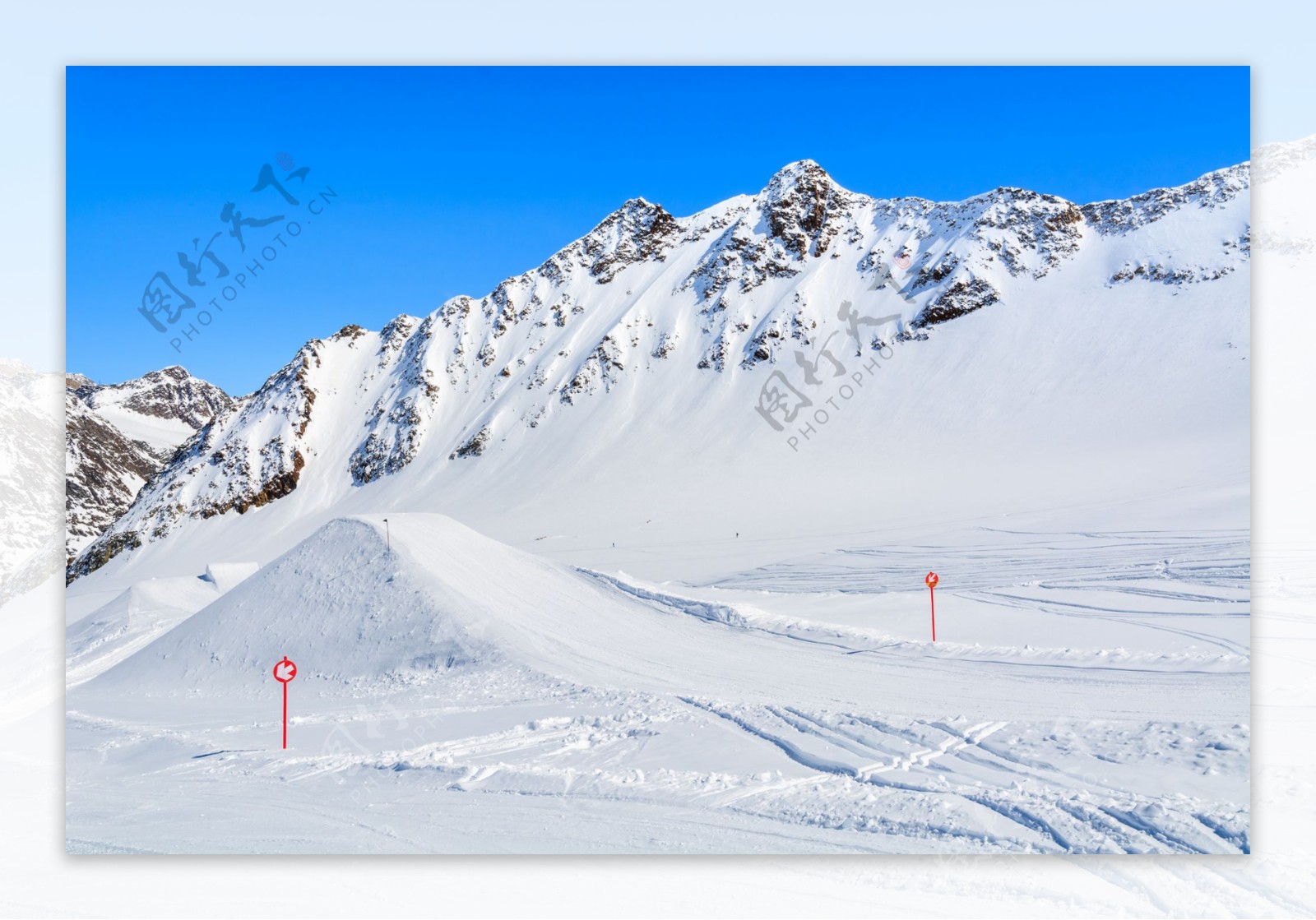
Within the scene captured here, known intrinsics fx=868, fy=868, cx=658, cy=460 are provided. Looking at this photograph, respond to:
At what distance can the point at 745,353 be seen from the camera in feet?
233

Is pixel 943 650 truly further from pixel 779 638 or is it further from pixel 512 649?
pixel 512 649

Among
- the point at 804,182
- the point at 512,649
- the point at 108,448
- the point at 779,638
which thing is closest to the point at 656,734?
the point at 512,649

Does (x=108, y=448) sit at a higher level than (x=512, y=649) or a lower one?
higher

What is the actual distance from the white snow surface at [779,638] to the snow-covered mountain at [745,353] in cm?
55

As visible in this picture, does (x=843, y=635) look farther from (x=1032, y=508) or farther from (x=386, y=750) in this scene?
(x=1032, y=508)

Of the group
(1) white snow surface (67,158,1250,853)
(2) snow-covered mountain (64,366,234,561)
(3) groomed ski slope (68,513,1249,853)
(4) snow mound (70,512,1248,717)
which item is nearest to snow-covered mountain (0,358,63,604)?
(2) snow-covered mountain (64,366,234,561)

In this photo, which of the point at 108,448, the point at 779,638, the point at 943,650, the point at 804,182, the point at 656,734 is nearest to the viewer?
the point at 656,734

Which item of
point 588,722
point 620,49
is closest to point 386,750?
point 588,722

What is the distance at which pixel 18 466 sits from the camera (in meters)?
13.2

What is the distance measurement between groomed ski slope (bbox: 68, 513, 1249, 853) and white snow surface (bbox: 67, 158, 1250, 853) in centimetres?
4

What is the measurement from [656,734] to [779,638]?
498 cm

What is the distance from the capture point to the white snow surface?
8.64 metres

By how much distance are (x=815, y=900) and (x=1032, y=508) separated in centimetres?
2986

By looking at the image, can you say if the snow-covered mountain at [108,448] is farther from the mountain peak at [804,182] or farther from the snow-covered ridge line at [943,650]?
the mountain peak at [804,182]
